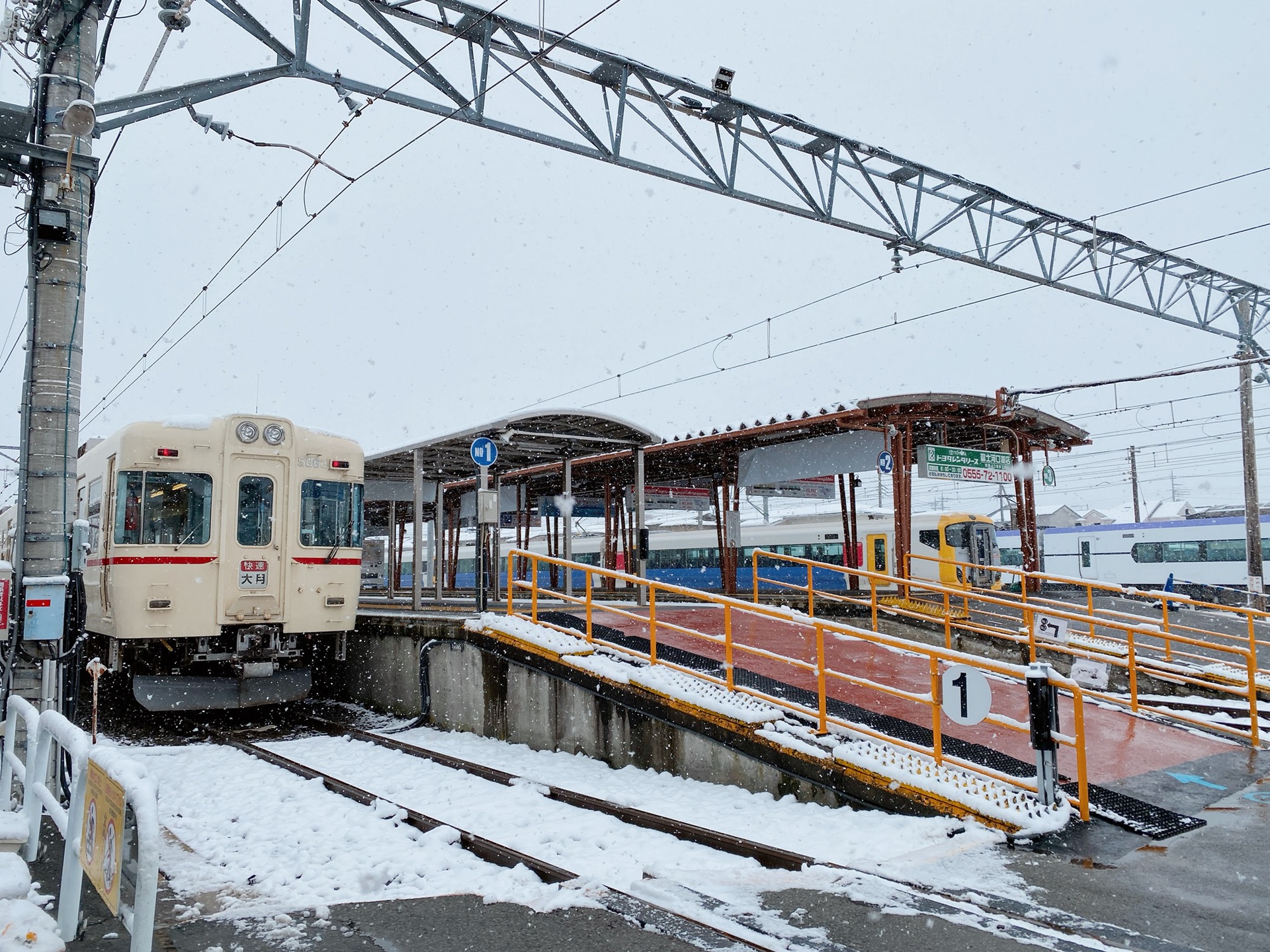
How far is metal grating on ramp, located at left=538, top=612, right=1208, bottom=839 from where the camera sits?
18.4 feet

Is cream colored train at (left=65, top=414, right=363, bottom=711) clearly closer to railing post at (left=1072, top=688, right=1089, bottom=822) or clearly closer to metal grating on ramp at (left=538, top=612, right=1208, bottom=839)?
metal grating on ramp at (left=538, top=612, right=1208, bottom=839)

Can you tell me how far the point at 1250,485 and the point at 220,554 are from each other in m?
19.4

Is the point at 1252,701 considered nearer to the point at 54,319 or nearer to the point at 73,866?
the point at 73,866

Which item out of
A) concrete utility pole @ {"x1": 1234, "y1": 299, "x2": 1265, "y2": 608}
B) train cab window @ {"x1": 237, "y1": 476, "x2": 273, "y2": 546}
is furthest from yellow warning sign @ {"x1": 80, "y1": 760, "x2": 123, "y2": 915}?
concrete utility pole @ {"x1": 1234, "y1": 299, "x2": 1265, "y2": 608}

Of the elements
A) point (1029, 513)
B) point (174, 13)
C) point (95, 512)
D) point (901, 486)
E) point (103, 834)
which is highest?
point (174, 13)

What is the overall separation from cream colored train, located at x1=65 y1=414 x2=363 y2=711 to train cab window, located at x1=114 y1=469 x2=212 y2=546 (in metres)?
0.01

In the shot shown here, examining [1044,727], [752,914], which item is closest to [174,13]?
[752,914]

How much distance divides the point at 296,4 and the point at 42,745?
6.90 metres

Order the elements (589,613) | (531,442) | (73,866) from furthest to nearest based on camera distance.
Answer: (531,442)
(589,613)
(73,866)

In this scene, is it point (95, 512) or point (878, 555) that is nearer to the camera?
point (95, 512)

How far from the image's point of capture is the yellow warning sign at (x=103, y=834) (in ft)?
11.0

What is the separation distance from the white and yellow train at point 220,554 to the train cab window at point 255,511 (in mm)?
13

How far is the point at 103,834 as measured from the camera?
11.6 feet

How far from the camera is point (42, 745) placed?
4.57 m
